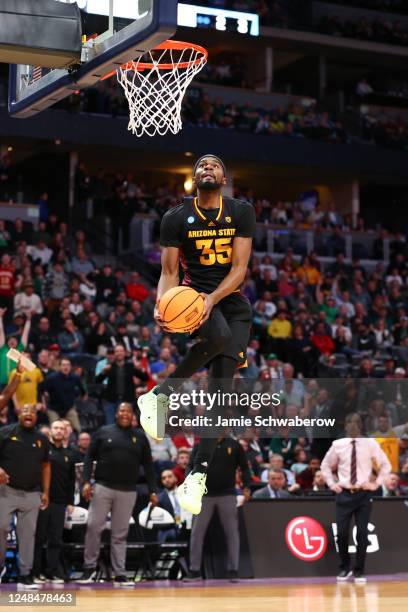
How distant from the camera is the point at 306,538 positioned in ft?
49.5

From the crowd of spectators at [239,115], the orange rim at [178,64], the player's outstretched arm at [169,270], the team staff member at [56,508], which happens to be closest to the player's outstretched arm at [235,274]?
the player's outstretched arm at [169,270]

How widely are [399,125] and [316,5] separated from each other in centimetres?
510

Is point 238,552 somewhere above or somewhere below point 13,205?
below

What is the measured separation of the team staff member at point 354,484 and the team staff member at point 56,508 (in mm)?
3502

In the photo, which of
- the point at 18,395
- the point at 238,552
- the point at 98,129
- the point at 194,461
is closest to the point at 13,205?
the point at 98,129

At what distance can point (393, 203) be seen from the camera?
38094 millimetres

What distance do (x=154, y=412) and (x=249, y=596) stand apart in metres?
4.57

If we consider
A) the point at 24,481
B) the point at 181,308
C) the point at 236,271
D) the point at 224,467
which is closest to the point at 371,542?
the point at 224,467

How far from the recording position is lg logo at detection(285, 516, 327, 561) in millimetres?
15000

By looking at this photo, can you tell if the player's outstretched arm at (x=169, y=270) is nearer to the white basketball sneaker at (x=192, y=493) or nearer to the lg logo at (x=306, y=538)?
the white basketball sneaker at (x=192, y=493)

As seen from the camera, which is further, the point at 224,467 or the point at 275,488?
the point at 275,488

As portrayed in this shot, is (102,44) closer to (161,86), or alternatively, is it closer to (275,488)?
(161,86)

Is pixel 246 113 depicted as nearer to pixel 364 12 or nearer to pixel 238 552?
Result: pixel 364 12

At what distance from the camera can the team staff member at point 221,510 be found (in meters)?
14.0
